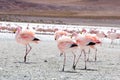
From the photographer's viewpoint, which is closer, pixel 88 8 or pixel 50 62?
pixel 50 62

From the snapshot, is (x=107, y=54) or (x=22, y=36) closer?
(x=22, y=36)

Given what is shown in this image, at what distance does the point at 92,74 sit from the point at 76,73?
1.67ft

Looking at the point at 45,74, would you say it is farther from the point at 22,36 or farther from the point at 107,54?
the point at 107,54

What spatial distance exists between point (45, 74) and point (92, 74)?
1459 mm

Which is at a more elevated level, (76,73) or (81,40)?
(81,40)

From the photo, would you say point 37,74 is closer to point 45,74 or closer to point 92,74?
point 45,74

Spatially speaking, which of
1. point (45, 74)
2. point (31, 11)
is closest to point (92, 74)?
point (45, 74)

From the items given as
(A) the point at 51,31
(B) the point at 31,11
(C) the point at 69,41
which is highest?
(B) the point at 31,11

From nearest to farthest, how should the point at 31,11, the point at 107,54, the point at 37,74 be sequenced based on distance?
the point at 37,74, the point at 107,54, the point at 31,11

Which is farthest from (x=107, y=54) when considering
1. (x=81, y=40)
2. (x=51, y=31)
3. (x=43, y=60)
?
(x=51, y=31)

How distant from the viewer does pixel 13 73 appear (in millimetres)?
13953

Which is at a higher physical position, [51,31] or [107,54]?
[51,31]

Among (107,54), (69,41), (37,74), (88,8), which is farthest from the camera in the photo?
(88,8)

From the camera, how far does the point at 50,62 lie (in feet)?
56.7
